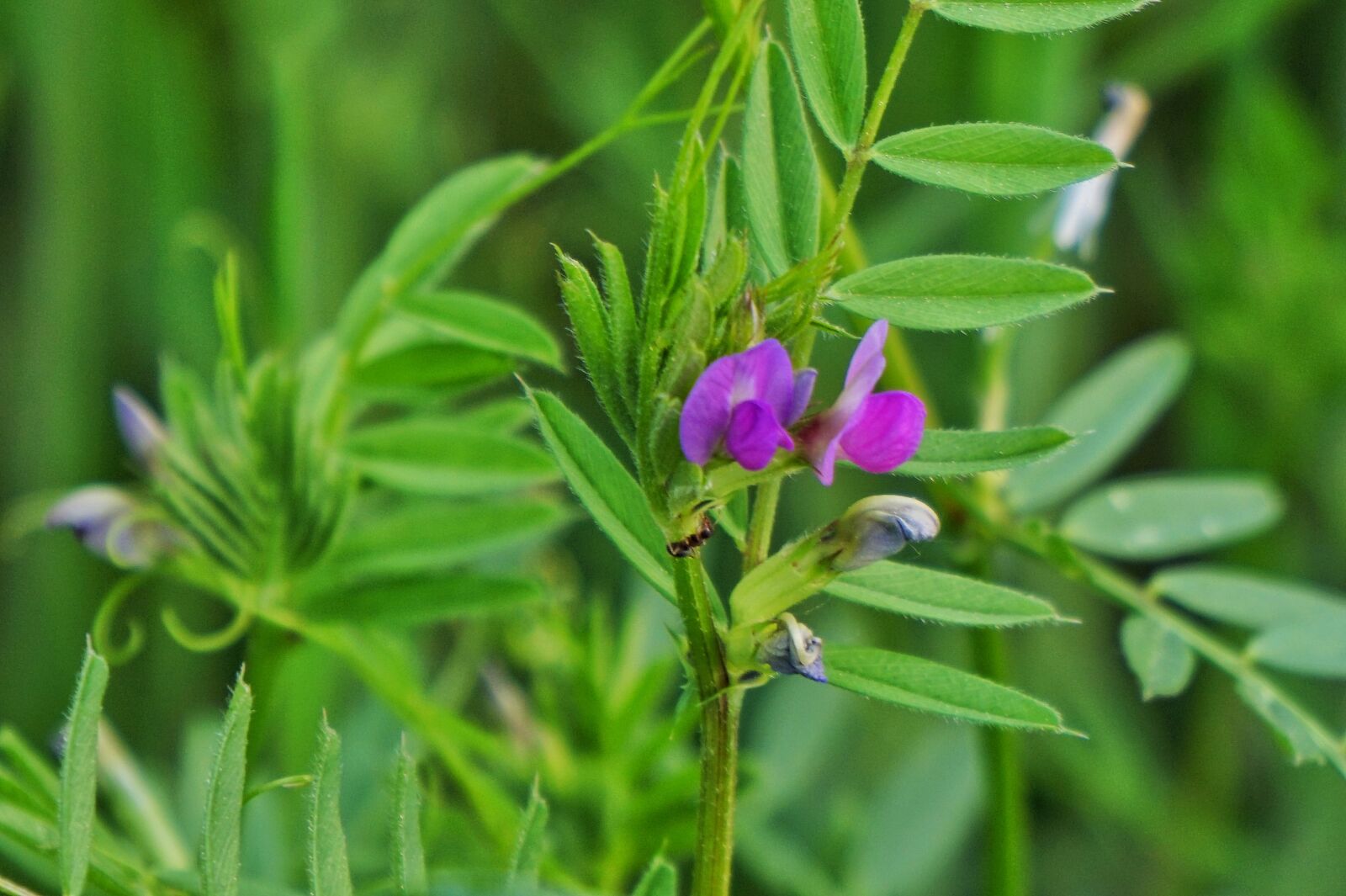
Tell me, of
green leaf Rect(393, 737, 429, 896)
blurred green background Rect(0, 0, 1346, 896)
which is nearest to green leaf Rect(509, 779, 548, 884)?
green leaf Rect(393, 737, 429, 896)

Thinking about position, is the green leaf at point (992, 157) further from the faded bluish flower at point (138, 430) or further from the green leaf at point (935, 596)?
the faded bluish flower at point (138, 430)

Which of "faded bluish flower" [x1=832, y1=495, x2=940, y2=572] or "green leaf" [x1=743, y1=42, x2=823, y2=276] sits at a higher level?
"green leaf" [x1=743, y1=42, x2=823, y2=276]

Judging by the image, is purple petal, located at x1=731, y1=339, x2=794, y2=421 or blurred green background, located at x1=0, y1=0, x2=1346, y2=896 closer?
purple petal, located at x1=731, y1=339, x2=794, y2=421

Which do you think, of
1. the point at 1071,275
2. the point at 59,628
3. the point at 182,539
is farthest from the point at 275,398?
the point at 59,628

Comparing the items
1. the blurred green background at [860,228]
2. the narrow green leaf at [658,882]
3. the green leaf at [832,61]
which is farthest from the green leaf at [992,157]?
the blurred green background at [860,228]

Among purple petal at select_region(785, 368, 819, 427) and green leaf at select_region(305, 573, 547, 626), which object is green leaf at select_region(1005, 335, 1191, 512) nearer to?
green leaf at select_region(305, 573, 547, 626)

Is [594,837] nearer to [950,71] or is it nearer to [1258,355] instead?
[1258,355]
